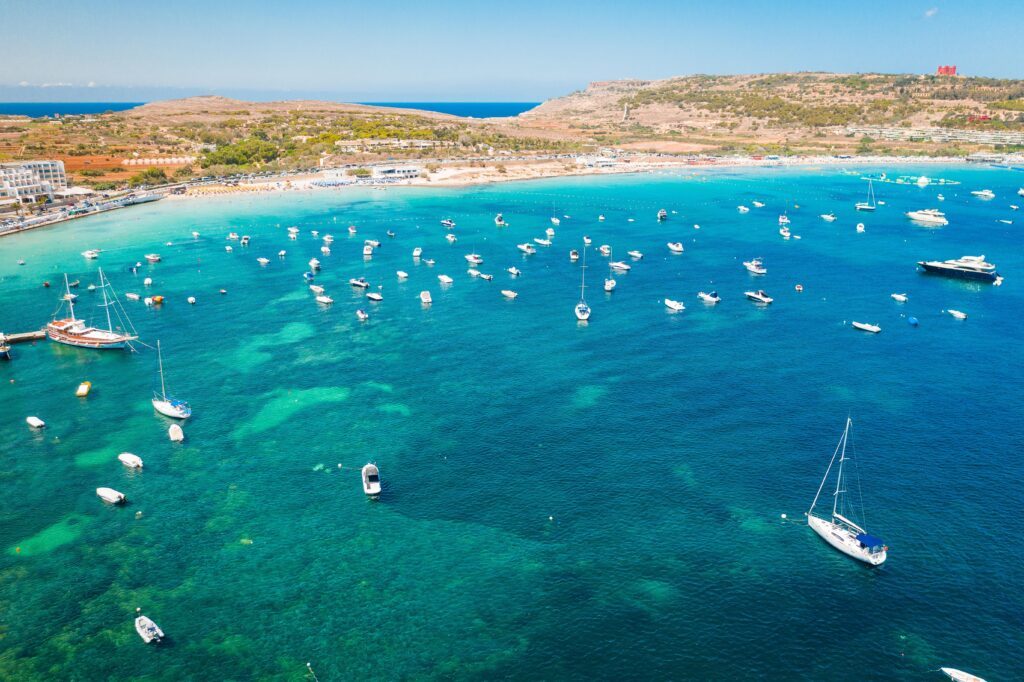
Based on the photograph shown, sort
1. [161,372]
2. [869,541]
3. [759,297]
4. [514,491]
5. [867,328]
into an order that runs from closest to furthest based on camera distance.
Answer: [869,541] → [514,491] → [161,372] → [867,328] → [759,297]

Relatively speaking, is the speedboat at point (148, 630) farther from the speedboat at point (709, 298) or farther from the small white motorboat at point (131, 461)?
the speedboat at point (709, 298)

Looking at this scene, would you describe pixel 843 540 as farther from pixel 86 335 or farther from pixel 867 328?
pixel 86 335

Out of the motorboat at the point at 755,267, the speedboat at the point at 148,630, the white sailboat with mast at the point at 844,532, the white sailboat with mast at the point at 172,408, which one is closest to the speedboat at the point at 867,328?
the motorboat at the point at 755,267

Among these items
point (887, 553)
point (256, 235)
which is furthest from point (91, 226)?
point (887, 553)

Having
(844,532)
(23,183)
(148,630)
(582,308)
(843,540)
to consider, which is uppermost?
(23,183)

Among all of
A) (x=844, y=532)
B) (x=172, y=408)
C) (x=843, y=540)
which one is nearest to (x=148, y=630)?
(x=172, y=408)

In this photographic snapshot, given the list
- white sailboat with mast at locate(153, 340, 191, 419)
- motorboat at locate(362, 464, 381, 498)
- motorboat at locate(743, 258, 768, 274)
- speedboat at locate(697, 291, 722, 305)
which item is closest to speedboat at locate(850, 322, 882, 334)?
speedboat at locate(697, 291, 722, 305)

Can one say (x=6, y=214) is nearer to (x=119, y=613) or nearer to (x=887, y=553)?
(x=119, y=613)
